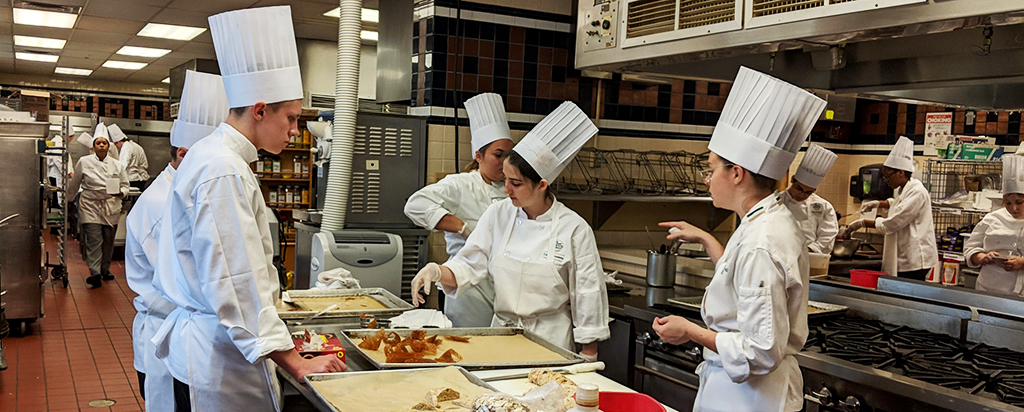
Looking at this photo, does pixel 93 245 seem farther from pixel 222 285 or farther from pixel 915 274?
pixel 915 274

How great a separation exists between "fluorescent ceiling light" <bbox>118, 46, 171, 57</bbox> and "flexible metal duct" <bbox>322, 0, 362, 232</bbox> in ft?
23.9

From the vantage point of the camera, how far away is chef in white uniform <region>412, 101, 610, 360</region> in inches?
109

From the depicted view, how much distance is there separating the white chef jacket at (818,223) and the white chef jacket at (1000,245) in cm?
101

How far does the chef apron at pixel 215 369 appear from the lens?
2.12 meters

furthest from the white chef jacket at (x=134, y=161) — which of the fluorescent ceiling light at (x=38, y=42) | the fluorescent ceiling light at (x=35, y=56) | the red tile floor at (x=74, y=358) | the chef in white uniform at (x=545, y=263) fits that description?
the chef in white uniform at (x=545, y=263)

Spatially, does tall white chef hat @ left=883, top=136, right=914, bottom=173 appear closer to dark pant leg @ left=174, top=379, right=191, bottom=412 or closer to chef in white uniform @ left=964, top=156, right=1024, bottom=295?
chef in white uniform @ left=964, top=156, right=1024, bottom=295

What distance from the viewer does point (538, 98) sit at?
5.76 meters

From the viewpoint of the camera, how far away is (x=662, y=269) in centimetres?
419

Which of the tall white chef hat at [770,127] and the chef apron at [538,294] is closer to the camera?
the tall white chef hat at [770,127]

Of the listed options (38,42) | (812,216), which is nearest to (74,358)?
(812,216)

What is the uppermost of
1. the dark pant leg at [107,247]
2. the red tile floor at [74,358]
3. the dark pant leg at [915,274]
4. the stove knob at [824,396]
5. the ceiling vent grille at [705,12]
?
the ceiling vent grille at [705,12]

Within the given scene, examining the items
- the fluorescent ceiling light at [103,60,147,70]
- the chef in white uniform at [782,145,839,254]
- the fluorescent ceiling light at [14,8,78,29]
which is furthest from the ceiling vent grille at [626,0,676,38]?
the fluorescent ceiling light at [103,60,147,70]

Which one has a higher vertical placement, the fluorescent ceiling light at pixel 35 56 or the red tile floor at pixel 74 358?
the fluorescent ceiling light at pixel 35 56

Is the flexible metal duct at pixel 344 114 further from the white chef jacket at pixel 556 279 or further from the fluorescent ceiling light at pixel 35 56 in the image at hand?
the fluorescent ceiling light at pixel 35 56
